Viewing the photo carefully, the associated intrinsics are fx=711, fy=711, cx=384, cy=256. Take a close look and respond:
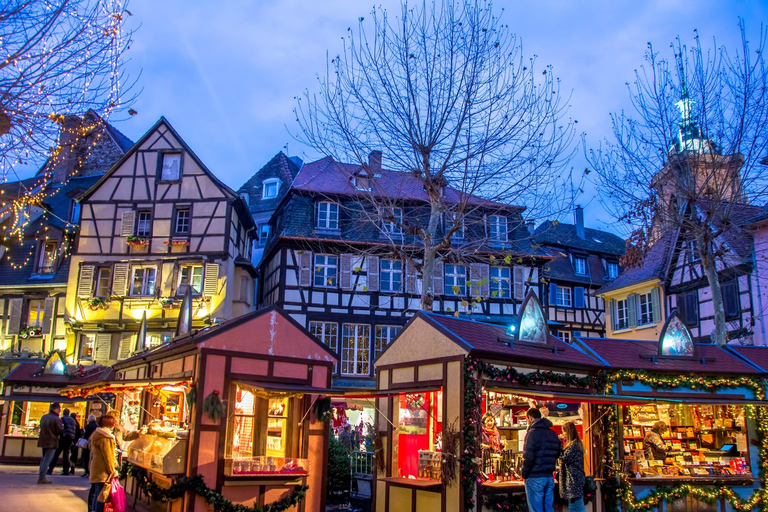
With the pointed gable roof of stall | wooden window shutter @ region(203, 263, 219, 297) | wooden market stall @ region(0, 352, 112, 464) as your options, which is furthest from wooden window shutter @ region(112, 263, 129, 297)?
the pointed gable roof of stall

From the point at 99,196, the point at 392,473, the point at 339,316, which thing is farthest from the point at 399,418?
the point at 99,196

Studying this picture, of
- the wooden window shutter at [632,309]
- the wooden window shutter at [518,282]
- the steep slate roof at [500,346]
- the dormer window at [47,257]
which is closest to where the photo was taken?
the steep slate roof at [500,346]

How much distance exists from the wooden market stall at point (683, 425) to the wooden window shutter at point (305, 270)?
13875 millimetres

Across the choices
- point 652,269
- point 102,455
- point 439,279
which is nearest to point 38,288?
point 439,279

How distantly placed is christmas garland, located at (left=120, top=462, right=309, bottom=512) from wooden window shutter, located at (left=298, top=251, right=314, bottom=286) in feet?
47.3

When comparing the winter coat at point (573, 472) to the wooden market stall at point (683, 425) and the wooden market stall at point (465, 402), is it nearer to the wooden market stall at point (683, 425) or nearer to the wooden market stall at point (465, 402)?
the wooden market stall at point (465, 402)

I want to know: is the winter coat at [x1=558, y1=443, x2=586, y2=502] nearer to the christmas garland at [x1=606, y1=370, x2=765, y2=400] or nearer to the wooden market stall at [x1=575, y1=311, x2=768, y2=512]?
the wooden market stall at [x1=575, y1=311, x2=768, y2=512]

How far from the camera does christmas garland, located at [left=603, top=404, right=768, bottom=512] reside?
1112 cm

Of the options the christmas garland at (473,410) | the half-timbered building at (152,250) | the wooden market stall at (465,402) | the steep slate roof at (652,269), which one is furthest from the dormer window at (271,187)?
the christmas garland at (473,410)

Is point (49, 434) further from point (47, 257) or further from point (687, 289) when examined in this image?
point (687, 289)

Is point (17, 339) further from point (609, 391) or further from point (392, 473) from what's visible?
point (609, 391)

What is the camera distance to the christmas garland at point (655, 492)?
11.1m

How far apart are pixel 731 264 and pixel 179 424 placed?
17.3m

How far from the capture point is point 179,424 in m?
12.0
